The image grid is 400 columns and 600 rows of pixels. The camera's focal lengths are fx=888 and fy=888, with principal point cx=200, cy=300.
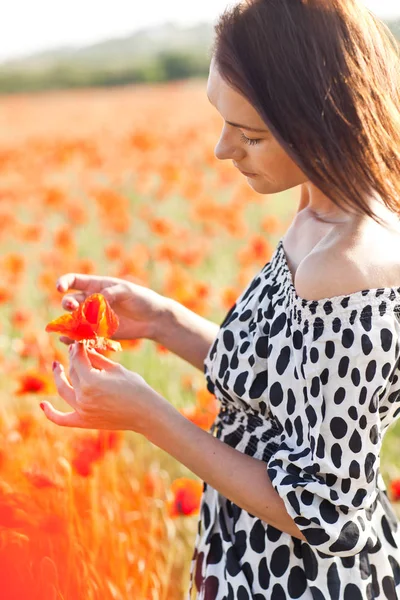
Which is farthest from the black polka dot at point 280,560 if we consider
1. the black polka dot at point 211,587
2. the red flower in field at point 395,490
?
the red flower in field at point 395,490

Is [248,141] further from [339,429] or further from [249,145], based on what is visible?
[339,429]

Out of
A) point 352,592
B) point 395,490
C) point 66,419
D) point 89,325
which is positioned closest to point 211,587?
point 352,592

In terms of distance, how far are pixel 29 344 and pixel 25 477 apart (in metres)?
0.63

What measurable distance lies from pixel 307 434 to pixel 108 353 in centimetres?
132

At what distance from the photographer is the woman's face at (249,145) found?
48.9 inches

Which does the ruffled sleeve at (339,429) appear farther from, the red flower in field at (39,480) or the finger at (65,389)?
the red flower in field at (39,480)

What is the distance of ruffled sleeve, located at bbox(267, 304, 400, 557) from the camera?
3.76ft

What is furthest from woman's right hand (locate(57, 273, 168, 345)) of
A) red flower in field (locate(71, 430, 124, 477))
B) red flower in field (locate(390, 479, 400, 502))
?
red flower in field (locate(390, 479, 400, 502))

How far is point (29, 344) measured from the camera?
2451mm

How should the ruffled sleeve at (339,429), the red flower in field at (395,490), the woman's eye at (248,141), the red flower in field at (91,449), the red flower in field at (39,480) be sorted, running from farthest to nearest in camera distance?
1. the red flower in field at (395,490)
2. the red flower in field at (91,449)
3. the red flower in field at (39,480)
4. the woman's eye at (248,141)
5. the ruffled sleeve at (339,429)

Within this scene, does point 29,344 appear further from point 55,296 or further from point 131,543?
point 131,543

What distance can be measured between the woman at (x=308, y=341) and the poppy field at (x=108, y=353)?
34cm

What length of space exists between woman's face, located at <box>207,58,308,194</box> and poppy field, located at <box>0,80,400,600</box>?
66cm

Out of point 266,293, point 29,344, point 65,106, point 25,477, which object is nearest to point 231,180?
point 29,344
